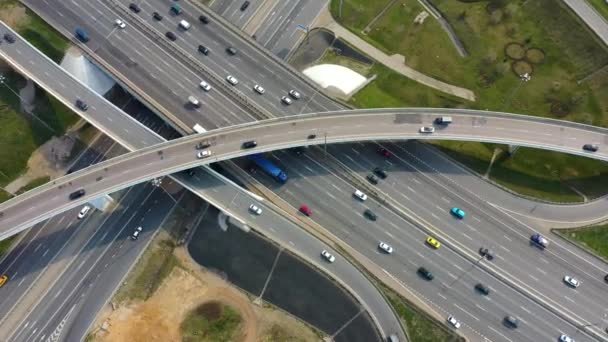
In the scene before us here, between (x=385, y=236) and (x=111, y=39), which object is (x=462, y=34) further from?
(x=111, y=39)

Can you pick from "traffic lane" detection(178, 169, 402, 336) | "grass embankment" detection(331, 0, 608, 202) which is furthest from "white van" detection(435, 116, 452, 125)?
"traffic lane" detection(178, 169, 402, 336)

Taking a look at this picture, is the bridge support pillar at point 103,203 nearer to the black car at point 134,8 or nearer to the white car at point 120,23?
the white car at point 120,23

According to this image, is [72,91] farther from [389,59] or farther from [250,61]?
[389,59]

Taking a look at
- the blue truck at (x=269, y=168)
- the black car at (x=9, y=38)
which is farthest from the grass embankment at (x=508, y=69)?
the black car at (x=9, y=38)

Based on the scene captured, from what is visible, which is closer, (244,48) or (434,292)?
(434,292)

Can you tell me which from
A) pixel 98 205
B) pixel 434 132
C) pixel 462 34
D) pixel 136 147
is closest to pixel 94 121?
pixel 136 147

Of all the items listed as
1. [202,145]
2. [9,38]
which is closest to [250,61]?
[202,145]
